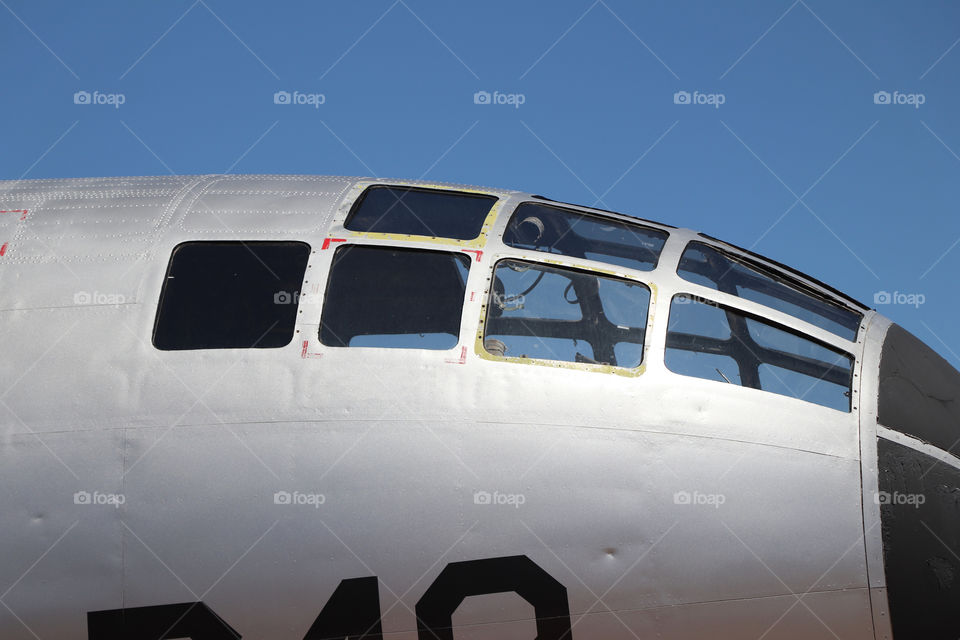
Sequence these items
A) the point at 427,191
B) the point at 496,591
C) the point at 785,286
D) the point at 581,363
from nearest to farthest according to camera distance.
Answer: the point at 496,591 < the point at 581,363 < the point at 785,286 < the point at 427,191

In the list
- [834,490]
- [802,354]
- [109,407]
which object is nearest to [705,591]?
[834,490]

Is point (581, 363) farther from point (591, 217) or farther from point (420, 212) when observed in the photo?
point (420, 212)

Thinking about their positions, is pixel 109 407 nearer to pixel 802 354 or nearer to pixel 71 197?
pixel 71 197

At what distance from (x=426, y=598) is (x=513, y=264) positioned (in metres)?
2.73

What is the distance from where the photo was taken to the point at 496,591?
720 centimetres

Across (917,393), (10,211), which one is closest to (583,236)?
(917,393)

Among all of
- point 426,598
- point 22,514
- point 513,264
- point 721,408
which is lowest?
point 426,598

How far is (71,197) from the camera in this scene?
9016 mm

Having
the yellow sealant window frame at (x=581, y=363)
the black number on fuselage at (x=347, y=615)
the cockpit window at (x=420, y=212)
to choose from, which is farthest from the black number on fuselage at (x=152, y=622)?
the cockpit window at (x=420, y=212)

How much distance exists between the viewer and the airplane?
23.5ft


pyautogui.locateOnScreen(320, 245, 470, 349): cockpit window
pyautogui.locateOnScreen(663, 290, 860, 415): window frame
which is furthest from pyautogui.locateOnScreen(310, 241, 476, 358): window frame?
pyautogui.locateOnScreen(663, 290, 860, 415): window frame

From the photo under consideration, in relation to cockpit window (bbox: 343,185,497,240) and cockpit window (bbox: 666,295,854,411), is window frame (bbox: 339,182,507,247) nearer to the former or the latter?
cockpit window (bbox: 343,185,497,240)

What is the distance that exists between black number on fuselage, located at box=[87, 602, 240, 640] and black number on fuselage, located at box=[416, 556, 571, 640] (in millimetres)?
1594

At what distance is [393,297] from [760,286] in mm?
3166
